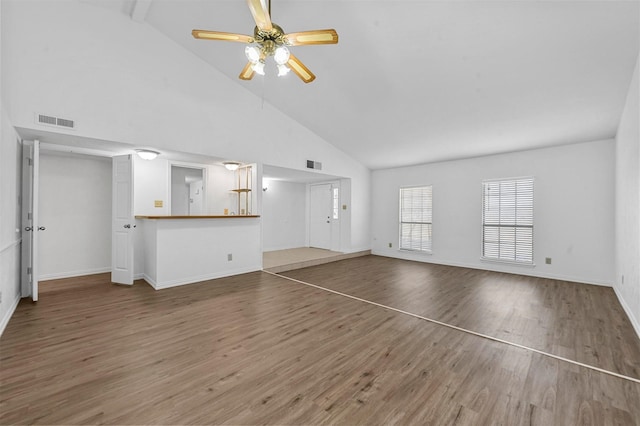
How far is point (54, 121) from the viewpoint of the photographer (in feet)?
11.0

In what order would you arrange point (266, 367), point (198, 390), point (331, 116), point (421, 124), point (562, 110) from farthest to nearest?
1. point (331, 116)
2. point (421, 124)
3. point (562, 110)
4. point (266, 367)
5. point (198, 390)

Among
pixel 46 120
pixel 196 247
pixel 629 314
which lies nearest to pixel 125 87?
pixel 46 120

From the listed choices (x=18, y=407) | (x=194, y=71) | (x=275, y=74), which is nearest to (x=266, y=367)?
(x=18, y=407)

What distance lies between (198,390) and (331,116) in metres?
4.90

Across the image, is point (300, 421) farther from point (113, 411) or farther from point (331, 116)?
point (331, 116)

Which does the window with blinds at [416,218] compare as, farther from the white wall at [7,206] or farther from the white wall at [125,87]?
the white wall at [7,206]

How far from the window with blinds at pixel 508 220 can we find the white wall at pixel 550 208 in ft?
0.37

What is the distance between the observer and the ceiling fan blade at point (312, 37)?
2.32 metres

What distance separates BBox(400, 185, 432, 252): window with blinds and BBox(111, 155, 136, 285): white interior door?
6046 millimetres

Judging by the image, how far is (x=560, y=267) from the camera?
4.96 m

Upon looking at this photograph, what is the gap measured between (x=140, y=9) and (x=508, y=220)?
728 centimetres

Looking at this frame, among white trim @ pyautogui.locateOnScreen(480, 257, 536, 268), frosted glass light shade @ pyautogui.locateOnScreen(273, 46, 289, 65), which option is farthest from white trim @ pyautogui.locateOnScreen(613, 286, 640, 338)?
frosted glass light shade @ pyautogui.locateOnScreen(273, 46, 289, 65)

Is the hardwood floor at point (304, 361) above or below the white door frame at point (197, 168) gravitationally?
below

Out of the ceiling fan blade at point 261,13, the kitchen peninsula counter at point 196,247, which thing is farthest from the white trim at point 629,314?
the kitchen peninsula counter at point 196,247
